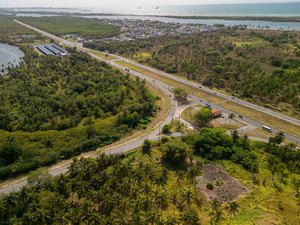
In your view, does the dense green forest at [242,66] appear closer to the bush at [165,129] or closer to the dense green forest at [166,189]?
the dense green forest at [166,189]

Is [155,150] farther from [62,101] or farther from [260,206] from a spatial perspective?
[62,101]

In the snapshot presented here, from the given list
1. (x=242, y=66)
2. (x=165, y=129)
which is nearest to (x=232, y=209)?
(x=165, y=129)

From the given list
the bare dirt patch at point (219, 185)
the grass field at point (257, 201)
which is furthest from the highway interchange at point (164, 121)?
the bare dirt patch at point (219, 185)

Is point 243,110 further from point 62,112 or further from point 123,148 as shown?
point 62,112

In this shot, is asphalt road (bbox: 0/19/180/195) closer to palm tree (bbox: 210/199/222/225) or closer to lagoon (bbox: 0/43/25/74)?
palm tree (bbox: 210/199/222/225)

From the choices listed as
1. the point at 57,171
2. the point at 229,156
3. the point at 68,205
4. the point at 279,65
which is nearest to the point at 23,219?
the point at 68,205

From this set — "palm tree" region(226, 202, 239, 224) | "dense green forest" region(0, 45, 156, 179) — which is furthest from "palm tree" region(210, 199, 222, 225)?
"dense green forest" region(0, 45, 156, 179)
